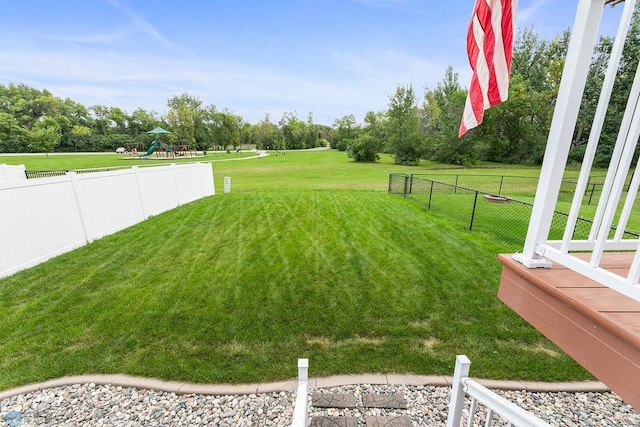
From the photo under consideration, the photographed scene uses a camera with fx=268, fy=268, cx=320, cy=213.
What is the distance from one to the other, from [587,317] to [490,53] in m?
1.93

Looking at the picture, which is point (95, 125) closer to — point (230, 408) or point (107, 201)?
point (107, 201)

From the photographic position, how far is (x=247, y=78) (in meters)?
50.9

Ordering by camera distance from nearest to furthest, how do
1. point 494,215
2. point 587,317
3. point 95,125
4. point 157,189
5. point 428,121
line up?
point 587,317 < point 157,189 < point 494,215 < point 428,121 < point 95,125

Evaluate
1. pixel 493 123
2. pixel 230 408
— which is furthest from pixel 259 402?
pixel 493 123

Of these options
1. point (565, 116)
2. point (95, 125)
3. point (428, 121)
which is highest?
point (428, 121)

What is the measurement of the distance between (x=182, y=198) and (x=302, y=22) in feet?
28.2

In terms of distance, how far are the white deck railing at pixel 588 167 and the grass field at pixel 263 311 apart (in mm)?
1820

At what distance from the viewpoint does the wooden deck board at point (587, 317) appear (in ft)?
3.39

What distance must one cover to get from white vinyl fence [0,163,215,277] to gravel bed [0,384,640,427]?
317 centimetres

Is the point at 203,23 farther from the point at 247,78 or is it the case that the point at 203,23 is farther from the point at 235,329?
the point at 247,78

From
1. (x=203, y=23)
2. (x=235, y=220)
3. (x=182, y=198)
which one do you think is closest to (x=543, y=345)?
(x=235, y=220)

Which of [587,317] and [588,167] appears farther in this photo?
[588,167]

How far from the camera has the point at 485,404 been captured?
1276 millimetres

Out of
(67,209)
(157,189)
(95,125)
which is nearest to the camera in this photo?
(67,209)
